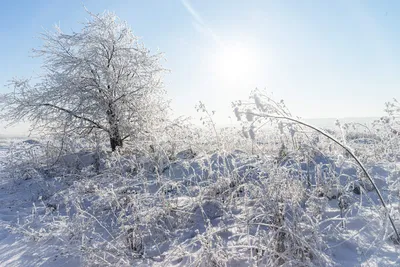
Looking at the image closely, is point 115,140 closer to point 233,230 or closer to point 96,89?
point 96,89

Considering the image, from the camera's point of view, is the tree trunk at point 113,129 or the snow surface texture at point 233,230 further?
the tree trunk at point 113,129

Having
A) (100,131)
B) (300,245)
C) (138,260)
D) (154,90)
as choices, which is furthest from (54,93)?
(300,245)

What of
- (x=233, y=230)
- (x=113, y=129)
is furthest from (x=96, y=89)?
(x=233, y=230)

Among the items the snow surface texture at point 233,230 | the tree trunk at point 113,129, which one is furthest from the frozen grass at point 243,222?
the tree trunk at point 113,129

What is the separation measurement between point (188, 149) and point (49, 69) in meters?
5.32

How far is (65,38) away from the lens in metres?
9.00

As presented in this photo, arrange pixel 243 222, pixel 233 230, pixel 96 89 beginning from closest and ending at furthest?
pixel 243 222, pixel 233 230, pixel 96 89

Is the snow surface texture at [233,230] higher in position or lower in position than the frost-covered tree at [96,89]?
lower

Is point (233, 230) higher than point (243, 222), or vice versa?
point (243, 222)

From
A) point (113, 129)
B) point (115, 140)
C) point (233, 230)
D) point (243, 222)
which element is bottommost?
point (233, 230)

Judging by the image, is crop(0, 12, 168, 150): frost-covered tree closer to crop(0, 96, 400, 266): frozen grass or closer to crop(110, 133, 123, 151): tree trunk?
crop(110, 133, 123, 151): tree trunk

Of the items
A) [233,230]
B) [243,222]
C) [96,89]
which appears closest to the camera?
[243,222]

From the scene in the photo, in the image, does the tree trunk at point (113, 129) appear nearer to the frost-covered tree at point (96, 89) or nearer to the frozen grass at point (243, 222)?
the frost-covered tree at point (96, 89)

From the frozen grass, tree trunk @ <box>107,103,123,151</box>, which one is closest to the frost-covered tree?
tree trunk @ <box>107,103,123,151</box>
